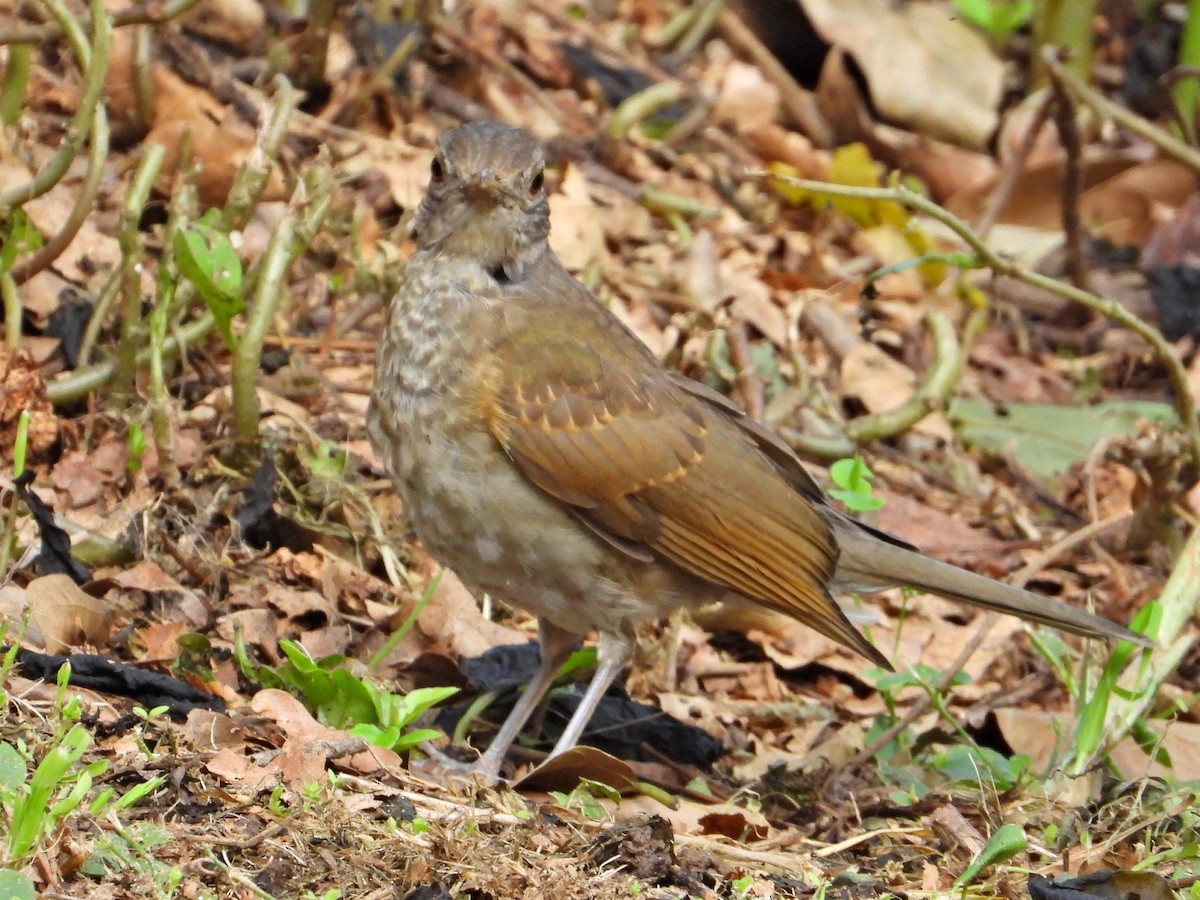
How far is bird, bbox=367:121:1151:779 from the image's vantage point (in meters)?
4.57

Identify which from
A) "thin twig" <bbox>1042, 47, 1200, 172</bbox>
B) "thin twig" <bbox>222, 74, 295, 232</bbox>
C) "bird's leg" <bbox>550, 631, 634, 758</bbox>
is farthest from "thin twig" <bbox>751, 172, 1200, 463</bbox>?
"thin twig" <bbox>222, 74, 295, 232</bbox>

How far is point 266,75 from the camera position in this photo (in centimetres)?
742

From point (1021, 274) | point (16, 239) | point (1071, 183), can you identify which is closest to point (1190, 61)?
point (1071, 183)

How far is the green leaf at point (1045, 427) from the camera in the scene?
7410 mm

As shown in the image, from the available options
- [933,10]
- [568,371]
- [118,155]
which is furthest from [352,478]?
[933,10]

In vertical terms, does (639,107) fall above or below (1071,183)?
above

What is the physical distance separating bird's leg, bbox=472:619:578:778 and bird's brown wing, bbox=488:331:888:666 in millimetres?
421

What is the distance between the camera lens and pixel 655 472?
485cm

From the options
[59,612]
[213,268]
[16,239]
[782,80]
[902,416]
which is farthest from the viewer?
[782,80]

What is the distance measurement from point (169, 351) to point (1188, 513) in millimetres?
4062

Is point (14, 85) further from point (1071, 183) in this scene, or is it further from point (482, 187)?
point (1071, 183)

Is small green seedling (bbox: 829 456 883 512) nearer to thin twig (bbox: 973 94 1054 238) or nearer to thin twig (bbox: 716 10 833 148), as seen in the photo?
thin twig (bbox: 973 94 1054 238)

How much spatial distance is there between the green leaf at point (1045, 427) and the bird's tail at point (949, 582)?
2.39 m

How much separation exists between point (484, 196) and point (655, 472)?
2.98ft
